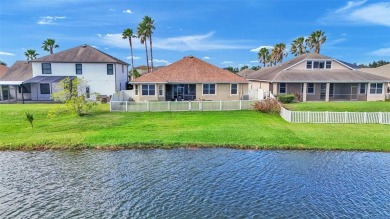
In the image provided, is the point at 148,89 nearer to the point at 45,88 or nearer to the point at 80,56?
the point at 80,56

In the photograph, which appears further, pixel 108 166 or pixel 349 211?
pixel 108 166

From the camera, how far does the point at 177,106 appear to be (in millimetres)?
27750

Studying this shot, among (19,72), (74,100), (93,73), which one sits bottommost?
(74,100)

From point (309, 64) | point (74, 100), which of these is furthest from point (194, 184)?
point (309, 64)

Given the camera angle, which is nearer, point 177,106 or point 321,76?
point 177,106

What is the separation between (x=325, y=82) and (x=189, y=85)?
647 inches

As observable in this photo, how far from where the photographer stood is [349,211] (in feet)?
30.8

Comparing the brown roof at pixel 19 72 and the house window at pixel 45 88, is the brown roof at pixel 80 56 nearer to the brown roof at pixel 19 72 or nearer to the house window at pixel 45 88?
the house window at pixel 45 88

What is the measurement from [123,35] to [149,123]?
38.2 m

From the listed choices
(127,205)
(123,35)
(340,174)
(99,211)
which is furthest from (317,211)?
(123,35)

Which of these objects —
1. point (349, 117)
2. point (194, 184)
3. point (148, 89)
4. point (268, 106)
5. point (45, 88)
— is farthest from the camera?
point (45, 88)

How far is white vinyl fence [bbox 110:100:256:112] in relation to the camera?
2716 cm

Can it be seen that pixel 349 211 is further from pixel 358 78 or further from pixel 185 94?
pixel 358 78

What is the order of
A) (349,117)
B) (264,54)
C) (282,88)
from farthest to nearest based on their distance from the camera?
(264,54) → (282,88) → (349,117)
